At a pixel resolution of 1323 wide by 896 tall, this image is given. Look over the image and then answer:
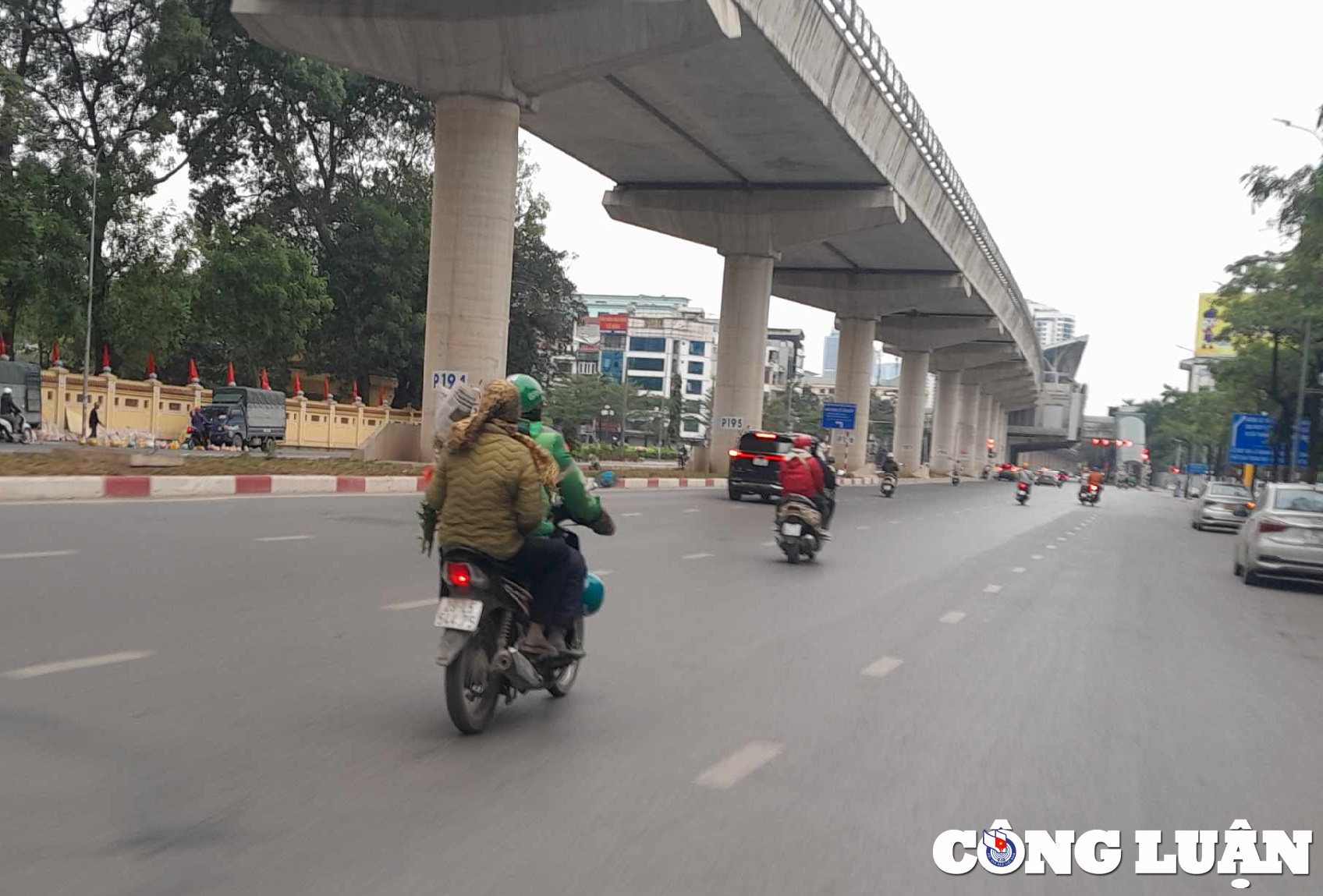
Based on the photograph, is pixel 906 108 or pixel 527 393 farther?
pixel 906 108

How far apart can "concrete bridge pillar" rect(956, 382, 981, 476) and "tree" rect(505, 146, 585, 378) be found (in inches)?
1967

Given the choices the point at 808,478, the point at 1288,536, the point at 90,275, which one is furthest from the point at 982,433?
the point at 808,478

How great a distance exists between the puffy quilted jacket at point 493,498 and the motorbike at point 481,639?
10cm

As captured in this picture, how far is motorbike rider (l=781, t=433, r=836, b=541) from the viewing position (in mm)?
14727

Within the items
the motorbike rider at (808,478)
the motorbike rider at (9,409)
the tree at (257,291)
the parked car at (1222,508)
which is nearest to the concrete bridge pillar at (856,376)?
the parked car at (1222,508)

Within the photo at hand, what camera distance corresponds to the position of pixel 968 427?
96.1 m

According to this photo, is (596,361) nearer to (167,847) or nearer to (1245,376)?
(1245,376)

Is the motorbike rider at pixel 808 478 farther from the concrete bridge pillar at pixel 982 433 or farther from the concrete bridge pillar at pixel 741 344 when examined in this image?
the concrete bridge pillar at pixel 982 433

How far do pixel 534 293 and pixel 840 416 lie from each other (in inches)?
629

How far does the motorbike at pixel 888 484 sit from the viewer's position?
3988cm

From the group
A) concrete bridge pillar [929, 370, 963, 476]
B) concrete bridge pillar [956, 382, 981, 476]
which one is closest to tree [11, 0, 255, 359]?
concrete bridge pillar [929, 370, 963, 476]

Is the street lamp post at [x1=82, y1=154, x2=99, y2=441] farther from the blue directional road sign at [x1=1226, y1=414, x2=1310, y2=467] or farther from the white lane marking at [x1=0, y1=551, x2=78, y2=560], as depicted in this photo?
the blue directional road sign at [x1=1226, y1=414, x2=1310, y2=467]

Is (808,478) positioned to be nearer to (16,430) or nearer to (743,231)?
(16,430)

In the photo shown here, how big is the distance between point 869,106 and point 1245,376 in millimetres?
26267
